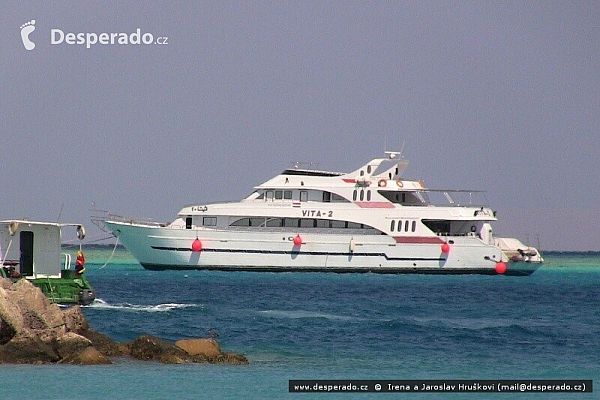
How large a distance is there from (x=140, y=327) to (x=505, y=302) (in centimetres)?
1784

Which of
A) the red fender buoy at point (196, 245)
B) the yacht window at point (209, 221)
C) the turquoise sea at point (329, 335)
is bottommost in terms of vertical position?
the turquoise sea at point (329, 335)

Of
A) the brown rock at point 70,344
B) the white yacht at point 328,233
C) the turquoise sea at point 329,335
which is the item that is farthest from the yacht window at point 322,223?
the brown rock at point 70,344

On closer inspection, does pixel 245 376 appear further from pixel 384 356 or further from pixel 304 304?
pixel 304 304

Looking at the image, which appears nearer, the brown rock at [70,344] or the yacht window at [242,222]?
the brown rock at [70,344]

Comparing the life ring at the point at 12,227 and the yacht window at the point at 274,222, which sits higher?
the yacht window at the point at 274,222

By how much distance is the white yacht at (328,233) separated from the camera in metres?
59.3

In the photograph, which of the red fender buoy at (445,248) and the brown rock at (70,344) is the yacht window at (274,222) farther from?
the brown rock at (70,344)

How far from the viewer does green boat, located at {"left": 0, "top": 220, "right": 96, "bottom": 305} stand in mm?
31312

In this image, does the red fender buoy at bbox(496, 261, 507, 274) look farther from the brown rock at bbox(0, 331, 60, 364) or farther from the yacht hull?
the brown rock at bbox(0, 331, 60, 364)

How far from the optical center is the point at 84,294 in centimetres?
3269

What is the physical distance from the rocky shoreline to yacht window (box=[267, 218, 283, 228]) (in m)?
36.6

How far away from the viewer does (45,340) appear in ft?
74.5

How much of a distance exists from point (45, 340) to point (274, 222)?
123ft

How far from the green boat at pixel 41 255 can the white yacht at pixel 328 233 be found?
26.9m
